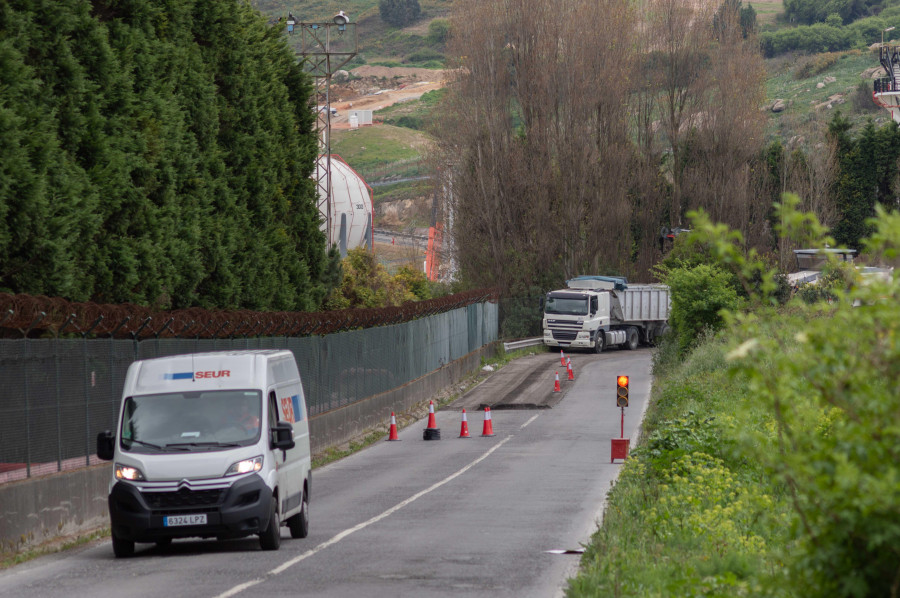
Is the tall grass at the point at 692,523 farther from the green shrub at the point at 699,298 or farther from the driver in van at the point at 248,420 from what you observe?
the green shrub at the point at 699,298

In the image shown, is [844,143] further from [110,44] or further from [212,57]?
[110,44]

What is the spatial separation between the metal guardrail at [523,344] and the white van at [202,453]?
147 feet

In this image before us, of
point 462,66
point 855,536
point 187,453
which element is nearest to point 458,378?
point 462,66

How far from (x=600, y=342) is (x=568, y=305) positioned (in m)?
3.39

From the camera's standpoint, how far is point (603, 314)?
6000 cm

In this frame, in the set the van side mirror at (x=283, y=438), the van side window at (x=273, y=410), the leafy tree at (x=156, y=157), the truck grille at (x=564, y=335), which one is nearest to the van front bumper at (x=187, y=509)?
the van side mirror at (x=283, y=438)

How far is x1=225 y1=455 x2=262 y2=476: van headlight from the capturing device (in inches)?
507

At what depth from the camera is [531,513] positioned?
667 inches

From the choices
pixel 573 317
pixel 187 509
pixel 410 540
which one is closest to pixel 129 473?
pixel 187 509

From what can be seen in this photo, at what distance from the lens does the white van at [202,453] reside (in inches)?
498

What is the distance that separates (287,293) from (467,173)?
3242cm

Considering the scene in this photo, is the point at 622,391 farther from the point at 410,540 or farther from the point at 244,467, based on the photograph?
the point at 244,467

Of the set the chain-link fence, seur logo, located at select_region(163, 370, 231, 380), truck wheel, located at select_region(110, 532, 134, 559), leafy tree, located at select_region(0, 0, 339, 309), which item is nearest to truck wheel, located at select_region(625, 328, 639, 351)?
leafy tree, located at select_region(0, 0, 339, 309)

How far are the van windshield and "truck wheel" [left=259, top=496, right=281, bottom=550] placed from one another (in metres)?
0.83
